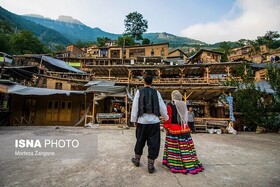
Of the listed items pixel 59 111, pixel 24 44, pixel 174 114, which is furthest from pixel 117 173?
pixel 24 44

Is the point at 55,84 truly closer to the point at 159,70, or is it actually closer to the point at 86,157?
the point at 159,70

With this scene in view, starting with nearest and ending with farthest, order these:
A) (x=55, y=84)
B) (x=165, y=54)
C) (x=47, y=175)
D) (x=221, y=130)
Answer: (x=47, y=175), (x=221, y=130), (x=55, y=84), (x=165, y=54)

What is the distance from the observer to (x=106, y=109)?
1386cm

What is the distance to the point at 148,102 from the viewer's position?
9.13 ft

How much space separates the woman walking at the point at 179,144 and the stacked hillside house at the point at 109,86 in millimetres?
7364

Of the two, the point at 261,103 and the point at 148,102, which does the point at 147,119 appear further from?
the point at 261,103

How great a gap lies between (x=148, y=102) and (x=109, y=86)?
8404 mm

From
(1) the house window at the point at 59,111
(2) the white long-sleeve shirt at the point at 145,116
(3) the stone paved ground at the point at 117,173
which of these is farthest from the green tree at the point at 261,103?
(1) the house window at the point at 59,111

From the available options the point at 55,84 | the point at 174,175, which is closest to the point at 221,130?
the point at 174,175

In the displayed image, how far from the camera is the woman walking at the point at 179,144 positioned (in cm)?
274

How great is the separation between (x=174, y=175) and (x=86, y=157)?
199cm

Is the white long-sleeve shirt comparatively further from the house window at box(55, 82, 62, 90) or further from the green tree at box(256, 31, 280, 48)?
the green tree at box(256, 31, 280, 48)

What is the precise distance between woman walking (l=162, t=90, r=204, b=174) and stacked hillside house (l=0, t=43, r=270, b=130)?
24.2 ft

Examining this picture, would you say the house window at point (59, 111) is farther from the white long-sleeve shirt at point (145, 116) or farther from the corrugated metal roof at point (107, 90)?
the white long-sleeve shirt at point (145, 116)
